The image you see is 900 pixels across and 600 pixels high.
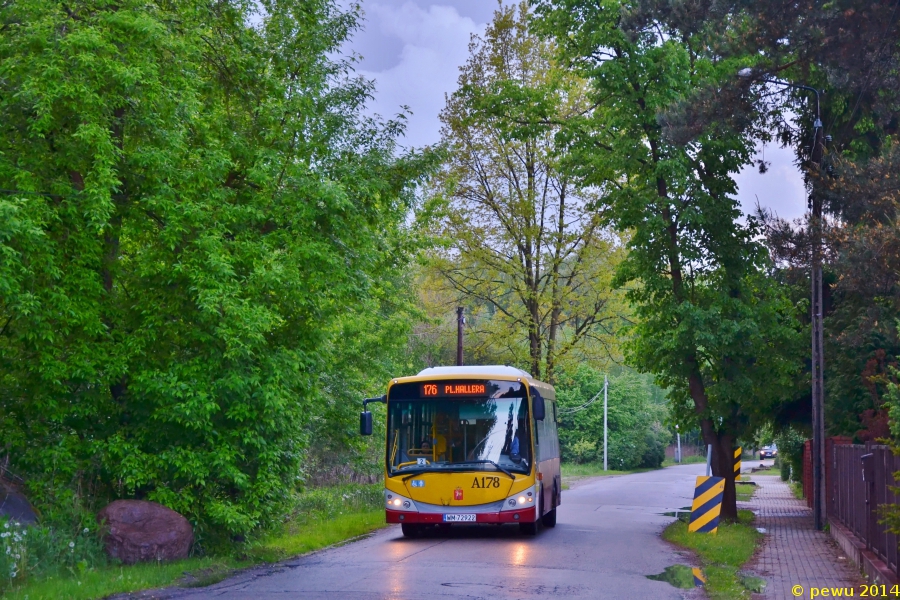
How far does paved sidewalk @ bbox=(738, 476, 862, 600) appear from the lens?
510 inches

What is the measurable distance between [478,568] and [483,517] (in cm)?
427

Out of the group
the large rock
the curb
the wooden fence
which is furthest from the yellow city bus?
the wooden fence

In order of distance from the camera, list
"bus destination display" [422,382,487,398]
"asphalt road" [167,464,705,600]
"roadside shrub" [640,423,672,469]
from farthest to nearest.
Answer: "roadside shrub" [640,423,672,469] < "bus destination display" [422,382,487,398] < "asphalt road" [167,464,705,600]

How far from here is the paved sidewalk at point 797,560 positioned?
1296cm

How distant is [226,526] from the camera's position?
14930 mm

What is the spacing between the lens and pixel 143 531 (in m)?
13.7

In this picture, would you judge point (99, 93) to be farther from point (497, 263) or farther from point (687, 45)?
point (497, 263)

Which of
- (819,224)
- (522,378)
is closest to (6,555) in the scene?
(522,378)

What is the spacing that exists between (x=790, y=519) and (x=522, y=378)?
39.4 feet

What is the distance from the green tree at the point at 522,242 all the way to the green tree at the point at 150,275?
21.9 metres

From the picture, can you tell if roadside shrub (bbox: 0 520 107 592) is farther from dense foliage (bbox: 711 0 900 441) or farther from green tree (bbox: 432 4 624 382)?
green tree (bbox: 432 4 624 382)

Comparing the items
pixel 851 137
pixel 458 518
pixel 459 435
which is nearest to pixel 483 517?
pixel 458 518

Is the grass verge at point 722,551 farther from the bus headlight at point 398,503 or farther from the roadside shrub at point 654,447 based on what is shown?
the roadside shrub at point 654,447

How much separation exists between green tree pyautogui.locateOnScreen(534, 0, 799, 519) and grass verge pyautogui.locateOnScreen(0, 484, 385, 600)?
815 cm
